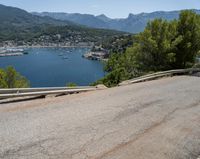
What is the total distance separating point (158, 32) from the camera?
20.2m

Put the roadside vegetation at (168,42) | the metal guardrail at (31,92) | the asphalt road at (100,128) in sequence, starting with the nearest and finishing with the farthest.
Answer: the asphalt road at (100,128) < the metal guardrail at (31,92) < the roadside vegetation at (168,42)

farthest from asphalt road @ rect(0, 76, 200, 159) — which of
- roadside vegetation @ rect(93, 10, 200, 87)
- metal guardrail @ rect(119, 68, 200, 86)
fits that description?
roadside vegetation @ rect(93, 10, 200, 87)

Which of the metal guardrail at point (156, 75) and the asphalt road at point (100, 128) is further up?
the asphalt road at point (100, 128)

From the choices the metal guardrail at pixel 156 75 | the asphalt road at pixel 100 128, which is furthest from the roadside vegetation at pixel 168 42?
the asphalt road at pixel 100 128

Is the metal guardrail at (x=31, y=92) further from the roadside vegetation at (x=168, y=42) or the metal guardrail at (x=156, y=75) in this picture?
the roadside vegetation at (x=168, y=42)

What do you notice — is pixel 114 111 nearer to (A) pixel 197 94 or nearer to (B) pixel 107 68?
(A) pixel 197 94

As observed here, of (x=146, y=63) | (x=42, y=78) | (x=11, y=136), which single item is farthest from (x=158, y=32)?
(x=42, y=78)

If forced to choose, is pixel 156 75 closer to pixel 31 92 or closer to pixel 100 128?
pixel 31 92

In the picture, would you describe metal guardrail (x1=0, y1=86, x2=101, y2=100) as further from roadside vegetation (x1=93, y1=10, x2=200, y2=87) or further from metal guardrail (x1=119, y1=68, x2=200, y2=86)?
roadside vegetation (x1=93, y1=10, x2=200, y2=87)

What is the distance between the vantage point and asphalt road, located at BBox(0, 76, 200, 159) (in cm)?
527

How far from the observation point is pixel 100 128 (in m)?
6.45

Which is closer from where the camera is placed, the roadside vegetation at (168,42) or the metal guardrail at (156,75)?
the metal guardrail at (156,75)

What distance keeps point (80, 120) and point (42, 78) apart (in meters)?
95.9

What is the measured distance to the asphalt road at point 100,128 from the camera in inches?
207
